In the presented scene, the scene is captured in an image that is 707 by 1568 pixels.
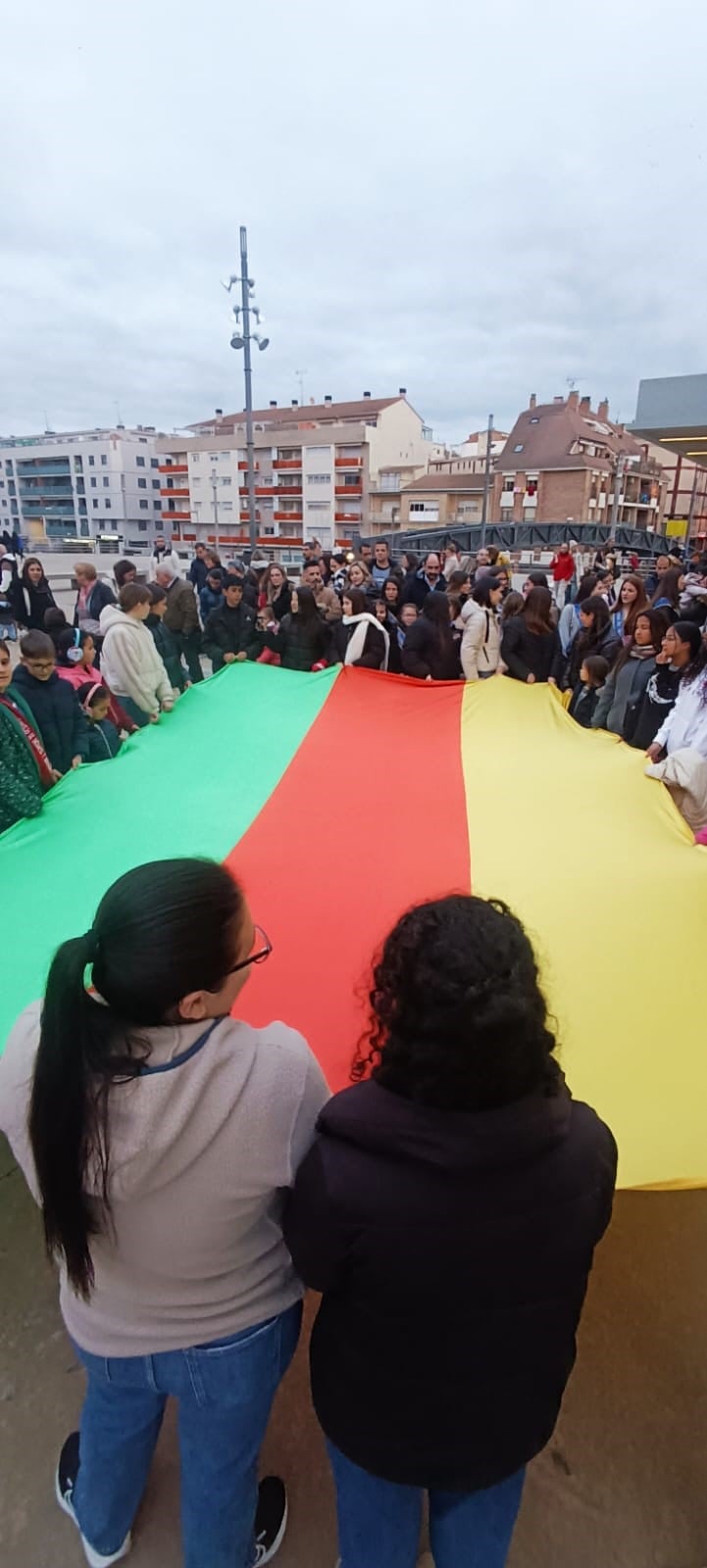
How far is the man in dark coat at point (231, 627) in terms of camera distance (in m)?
6.19

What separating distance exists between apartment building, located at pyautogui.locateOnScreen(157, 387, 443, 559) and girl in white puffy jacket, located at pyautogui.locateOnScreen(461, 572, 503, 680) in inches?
1445

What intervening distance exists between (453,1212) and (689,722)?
2.66 meters

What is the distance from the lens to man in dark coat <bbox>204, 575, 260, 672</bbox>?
619 centimetres

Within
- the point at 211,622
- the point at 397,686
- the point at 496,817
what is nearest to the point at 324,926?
the point at 496,817

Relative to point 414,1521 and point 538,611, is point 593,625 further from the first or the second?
point 414,1521

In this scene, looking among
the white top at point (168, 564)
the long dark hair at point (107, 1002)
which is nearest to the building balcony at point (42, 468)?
the white top at point (168, 564)

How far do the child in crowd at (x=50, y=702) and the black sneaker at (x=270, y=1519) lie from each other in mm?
2527

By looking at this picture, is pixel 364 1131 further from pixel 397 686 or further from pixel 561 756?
pixel 397 686

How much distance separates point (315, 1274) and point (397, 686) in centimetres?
292

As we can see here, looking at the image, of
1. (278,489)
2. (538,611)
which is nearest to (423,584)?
(538,611)

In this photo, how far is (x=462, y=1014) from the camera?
2.89 feet

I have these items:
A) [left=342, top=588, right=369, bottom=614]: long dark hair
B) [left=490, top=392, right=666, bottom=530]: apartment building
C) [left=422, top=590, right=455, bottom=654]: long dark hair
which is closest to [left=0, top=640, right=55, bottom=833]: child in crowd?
[left=342, top=588, right=369, bottom=614]: long dark hair

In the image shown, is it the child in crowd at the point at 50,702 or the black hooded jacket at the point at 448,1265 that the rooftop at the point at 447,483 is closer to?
the child in crowd at the point at 50,702

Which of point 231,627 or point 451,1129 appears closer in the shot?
point 451,1129
